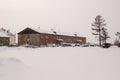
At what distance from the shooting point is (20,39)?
7912 centimetres

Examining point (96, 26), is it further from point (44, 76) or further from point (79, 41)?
point (44, 76)

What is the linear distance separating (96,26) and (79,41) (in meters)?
34.9

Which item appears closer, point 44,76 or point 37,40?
point 44,76

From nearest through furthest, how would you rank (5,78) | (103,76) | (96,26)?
(5,78)
(103,76)
(96,26)

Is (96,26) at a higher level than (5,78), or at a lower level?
higher

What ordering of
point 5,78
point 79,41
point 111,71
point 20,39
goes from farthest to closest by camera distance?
point 79,41, point 20,39, point 111,71, point 5,78

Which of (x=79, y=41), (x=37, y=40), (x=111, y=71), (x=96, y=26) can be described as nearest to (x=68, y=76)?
(x=111, y=71)

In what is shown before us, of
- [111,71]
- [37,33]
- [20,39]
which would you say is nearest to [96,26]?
[37,33]

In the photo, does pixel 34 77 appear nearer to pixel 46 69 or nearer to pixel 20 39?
pixel 46 69

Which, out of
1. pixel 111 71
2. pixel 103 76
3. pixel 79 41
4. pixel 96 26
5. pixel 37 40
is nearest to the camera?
pixel 103 76

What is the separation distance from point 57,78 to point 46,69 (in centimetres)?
258

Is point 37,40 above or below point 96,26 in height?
below

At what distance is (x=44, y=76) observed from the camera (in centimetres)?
1213

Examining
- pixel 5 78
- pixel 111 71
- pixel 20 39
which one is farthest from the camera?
pixel 20 39
